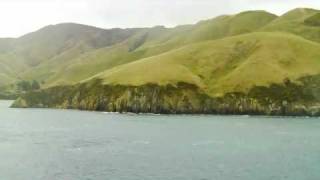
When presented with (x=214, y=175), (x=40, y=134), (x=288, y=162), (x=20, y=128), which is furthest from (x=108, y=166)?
(x=20, y=128)

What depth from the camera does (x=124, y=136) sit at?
129125 millimetres

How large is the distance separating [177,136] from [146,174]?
4804 centimetres

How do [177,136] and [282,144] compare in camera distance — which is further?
[177,136]

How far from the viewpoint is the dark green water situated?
81.7m

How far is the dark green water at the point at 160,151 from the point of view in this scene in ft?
268

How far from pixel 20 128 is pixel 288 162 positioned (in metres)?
81.7

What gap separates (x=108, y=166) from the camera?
285 ft

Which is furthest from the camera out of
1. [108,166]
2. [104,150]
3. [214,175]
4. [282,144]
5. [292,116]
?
[292,116]

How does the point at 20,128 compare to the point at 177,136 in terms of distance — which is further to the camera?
the point at 20,128

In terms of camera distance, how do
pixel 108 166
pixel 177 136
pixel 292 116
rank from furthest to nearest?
pixel 292 116 → pixel 177 136 → pixel 108 166

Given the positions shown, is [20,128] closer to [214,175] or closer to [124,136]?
[124,136]

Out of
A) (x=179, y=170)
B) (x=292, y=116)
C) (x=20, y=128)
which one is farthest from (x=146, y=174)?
(x=292, y=116)

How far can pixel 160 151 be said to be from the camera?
104062mm

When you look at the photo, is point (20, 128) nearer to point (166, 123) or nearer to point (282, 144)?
point (166, 123)
